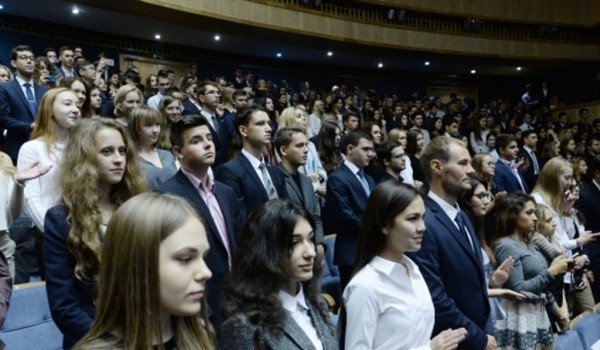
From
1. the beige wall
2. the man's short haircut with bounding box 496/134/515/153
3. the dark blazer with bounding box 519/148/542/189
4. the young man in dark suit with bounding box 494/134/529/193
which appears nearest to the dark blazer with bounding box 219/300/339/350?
the young man in dark suit with bounding box 494/134/529/193

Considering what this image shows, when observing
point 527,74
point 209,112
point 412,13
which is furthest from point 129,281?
point 527,74

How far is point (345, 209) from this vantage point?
2.80m

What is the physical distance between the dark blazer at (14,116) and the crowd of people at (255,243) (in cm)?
1

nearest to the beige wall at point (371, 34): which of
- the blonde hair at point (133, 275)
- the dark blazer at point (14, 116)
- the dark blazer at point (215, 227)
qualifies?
the dark blazer at point (14, 116)

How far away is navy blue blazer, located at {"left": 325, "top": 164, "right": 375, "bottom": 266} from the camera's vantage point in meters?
2.73

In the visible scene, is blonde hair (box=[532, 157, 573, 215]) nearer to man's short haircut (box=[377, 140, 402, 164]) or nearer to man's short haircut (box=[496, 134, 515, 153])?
man's short haircut (box=[377, 140, 402, 164])

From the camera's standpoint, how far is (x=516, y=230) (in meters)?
2.38

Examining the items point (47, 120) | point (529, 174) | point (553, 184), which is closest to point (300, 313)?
point (47, 120)

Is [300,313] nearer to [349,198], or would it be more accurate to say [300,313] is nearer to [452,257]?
[452,257]

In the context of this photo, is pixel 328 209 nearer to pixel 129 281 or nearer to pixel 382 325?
pixel 382 325

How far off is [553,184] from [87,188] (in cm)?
243

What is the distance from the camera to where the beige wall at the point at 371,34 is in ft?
24.1

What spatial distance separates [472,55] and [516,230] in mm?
8358

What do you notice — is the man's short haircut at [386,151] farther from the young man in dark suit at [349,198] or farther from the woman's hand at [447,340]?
the woman's hand at [447,340]
